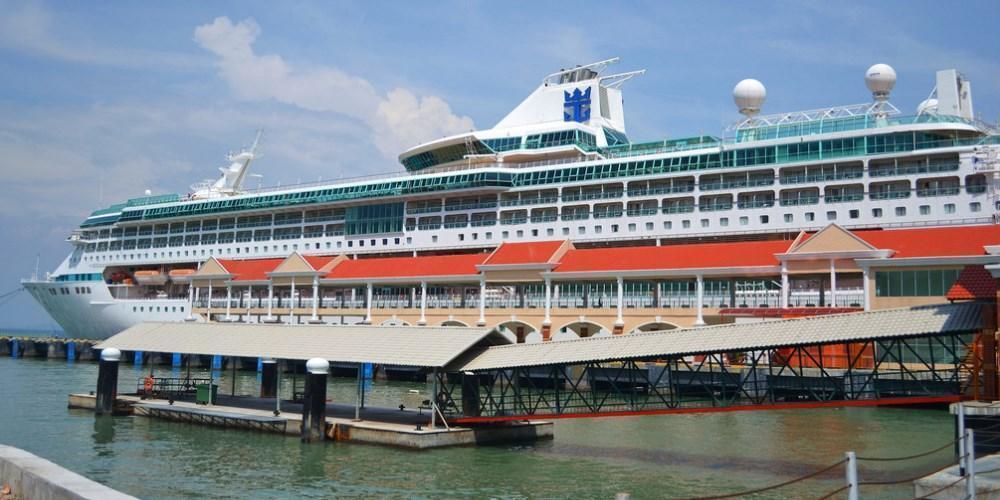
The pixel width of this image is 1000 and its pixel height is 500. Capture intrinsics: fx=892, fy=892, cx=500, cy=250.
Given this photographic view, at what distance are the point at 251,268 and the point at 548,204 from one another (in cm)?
2505

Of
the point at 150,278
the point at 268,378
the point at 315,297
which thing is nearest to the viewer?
the point at 268,378

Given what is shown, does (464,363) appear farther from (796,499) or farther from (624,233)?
(624,233)

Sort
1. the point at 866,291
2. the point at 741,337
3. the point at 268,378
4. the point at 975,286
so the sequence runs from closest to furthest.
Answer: the point at 975,286
the point at 741,337
the point at 268,378
the point at 866,291

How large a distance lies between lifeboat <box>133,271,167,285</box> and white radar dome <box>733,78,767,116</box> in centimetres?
5101

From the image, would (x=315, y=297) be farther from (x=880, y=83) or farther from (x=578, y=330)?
(x=880, y=83)

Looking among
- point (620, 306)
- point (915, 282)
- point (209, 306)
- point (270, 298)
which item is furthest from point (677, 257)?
point (209, 306)

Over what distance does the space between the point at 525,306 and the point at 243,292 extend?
28177 mm

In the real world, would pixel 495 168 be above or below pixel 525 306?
above

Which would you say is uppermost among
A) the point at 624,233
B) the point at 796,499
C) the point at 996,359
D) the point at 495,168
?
the point at 495,168

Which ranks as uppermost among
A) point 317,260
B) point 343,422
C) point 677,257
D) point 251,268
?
point 317,260

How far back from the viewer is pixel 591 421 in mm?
35500

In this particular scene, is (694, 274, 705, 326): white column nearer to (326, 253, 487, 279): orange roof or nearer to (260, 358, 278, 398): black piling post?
(326, 253, 487, 279): orange roof

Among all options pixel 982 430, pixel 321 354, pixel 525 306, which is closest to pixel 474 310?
pixel 525 306

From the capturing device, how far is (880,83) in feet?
166
